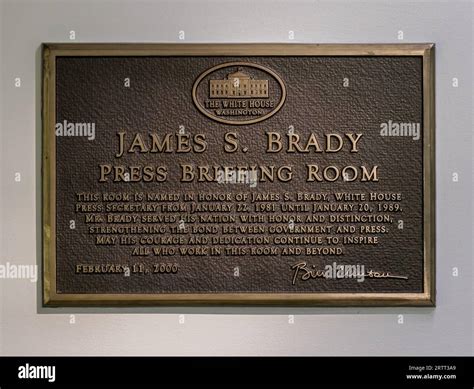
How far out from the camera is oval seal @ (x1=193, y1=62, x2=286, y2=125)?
2568 millimetres

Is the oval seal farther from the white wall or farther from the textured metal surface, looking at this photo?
the white wall

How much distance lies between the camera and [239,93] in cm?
256

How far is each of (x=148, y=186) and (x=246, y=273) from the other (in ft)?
2.14

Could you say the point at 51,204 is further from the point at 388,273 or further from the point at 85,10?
the point at 388,273

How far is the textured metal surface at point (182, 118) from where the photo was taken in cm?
258

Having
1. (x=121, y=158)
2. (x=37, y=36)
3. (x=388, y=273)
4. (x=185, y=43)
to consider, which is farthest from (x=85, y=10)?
(x=388, y=273)

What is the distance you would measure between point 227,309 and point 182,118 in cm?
98
